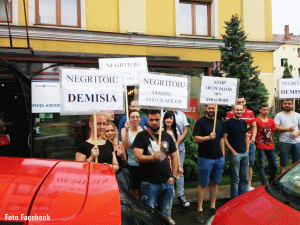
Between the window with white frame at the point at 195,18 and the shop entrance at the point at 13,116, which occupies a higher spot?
the window with white frame at the point at 195,18

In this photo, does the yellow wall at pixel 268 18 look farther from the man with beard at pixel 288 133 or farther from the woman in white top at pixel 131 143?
the woman in white top at pixel 131 143

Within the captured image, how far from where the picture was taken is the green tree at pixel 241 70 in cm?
845

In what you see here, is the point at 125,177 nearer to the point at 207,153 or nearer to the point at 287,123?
the point at 207,153

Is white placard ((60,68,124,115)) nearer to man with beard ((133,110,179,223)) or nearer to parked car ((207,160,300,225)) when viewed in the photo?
man with beard ((133,110,179,223))

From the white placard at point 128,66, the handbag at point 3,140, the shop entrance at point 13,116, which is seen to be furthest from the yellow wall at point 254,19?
the handbag at point 3,140

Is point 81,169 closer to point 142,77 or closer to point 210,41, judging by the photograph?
point 142,77

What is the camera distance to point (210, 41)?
10.9m

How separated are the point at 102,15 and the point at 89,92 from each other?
23.8ft

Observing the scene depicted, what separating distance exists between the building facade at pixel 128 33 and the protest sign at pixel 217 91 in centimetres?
305

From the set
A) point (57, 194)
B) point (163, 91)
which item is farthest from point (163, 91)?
point (57, 194)

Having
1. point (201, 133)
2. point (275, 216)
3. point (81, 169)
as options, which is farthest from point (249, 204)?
point (201, 133)

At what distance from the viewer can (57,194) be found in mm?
1414

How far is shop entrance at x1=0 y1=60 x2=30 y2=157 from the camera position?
314 inches

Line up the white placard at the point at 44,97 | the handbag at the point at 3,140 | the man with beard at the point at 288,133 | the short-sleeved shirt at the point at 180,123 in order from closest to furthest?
the short-sleeved shirt at the point at 180,123 → the man with beard at the point at 288,133 → the white placard at the point at 44,97 → the handbag at the point at 3,140
